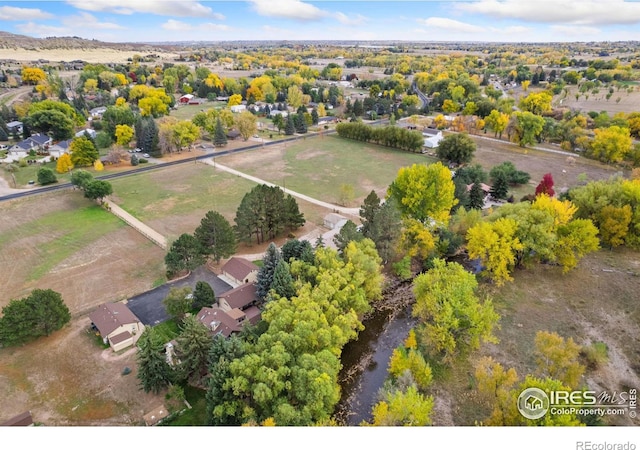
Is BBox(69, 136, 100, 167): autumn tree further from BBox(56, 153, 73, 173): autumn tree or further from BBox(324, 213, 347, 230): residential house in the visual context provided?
BBox(324, 213, 347, 230): residential house

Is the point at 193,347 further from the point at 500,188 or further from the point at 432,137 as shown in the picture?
the point at 432,137

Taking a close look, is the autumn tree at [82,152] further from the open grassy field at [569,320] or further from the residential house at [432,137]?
the open grassy field at [569,320]

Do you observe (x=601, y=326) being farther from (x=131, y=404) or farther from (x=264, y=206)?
(x=131, y=404)

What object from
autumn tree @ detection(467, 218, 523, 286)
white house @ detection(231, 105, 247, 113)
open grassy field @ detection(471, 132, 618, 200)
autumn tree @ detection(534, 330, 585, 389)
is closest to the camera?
autumn tree @ detection(534, 330, 585, 389)

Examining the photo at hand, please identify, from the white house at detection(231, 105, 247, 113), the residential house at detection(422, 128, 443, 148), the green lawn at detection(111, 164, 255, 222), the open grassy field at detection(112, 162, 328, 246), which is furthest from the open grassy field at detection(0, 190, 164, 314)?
the white house at detection(231, 105, 247, 113)

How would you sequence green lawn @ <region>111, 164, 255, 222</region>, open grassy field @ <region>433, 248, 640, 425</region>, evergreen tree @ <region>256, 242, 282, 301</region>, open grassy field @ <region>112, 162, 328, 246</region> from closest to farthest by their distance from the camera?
1. open grassy field @ <region>433, 248, 640, 425</region>
2. evergreen tree @ <region>256, 242, 282, 301</region>
3. open grassy field @ <region>112, 162, 328, 246</region>
4. green lawn @ <region>111, 164, 255, 222</region>

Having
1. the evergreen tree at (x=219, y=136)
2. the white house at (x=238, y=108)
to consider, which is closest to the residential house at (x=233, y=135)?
the evergreen tree at (x=219, y=136)

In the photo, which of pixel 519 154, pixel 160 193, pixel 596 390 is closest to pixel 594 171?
pixel 519 154
